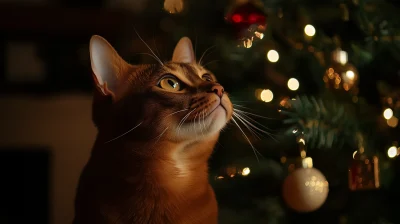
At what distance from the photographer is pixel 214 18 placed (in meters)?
0.83

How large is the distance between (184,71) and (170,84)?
35mm

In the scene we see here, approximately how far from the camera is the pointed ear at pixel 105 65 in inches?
23.0

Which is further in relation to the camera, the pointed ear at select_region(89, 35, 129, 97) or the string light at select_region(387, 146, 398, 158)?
the string light at select_region(387, 146, 398, 158)

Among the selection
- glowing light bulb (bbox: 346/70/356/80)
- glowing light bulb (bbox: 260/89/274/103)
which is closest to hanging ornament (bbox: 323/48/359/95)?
glowing light bulb (bbox: 346/70/356/80)

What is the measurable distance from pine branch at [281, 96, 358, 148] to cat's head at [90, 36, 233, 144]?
123 millimetres

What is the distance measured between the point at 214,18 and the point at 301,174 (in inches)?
13.2

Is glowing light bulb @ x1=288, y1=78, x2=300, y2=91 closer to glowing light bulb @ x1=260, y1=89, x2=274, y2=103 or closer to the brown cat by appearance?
glowing light bulb @ x1=260, y1=89, x2=274, y2=103

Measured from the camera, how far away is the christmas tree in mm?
705

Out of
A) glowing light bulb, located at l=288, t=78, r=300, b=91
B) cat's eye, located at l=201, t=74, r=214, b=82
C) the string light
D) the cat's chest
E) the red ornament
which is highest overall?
cat's eye, located at l=201, t=74, r=214, b=82

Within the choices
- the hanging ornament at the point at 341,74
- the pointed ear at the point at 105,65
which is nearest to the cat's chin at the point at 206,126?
the pointed ear at the point at 105,65

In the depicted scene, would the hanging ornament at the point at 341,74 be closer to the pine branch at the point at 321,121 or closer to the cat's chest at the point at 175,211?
the pine branch at the point at 321,121

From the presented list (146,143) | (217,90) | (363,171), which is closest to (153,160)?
(146,143)

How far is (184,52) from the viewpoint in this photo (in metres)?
0.68

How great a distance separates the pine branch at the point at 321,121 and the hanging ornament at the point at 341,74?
1.9 inches
